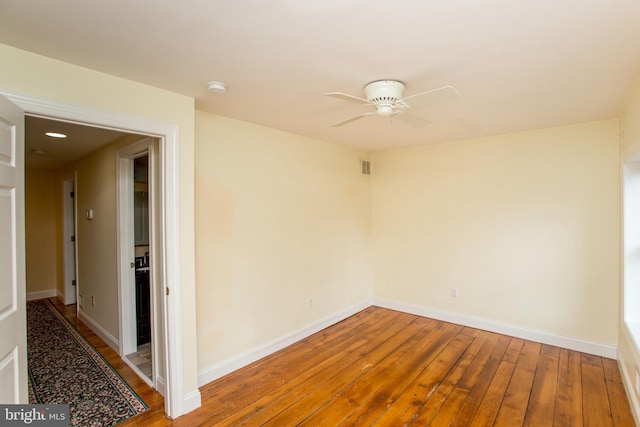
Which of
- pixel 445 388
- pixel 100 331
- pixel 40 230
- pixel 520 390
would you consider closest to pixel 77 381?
pixel 100 331

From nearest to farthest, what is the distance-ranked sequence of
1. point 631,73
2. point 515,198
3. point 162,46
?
point 162,46 → point 631,73 → point 515,198

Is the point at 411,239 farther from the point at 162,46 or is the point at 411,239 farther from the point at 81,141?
the point at 81,141

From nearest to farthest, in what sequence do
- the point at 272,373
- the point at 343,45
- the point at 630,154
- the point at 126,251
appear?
the point at 343,45
the point at 630,154
the point at 272,373
the point at 126,251

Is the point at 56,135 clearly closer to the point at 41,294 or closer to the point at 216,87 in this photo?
the point at 216,87

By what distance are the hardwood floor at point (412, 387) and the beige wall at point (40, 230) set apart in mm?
3249

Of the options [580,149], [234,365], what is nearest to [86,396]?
[234,365]

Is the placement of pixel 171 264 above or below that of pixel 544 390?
above

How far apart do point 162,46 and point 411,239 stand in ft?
12.3

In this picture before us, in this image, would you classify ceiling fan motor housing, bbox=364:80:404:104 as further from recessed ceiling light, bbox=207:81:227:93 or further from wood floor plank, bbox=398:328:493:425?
wood floor plank, bbox=398:328:493:425

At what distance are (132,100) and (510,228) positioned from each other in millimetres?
3946

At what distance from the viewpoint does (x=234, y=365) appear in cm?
293

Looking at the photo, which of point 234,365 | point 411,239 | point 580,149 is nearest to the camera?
point 234,365

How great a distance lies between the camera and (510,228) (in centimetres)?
365

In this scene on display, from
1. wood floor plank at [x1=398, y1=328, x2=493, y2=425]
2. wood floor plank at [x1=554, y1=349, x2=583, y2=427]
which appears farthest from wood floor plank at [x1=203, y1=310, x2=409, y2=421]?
wood floor plank at [x1=554, y1=349, x2=583, y2=427]
